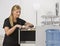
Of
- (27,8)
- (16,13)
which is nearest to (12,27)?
(16,13)

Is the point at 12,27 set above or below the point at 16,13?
below

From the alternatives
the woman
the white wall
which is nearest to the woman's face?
the woman

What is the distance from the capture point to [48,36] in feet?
6.73

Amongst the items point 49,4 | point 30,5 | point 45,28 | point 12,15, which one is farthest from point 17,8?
point 45,28

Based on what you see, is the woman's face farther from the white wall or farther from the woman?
the white wall

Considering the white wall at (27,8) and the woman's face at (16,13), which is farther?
the white wall at (27,8)

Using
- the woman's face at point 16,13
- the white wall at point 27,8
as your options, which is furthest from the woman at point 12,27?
the white wall at point 27,8

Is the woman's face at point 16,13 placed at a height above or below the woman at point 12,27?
above

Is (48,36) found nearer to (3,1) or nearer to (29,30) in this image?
(29,30)

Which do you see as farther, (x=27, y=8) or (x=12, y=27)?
(x=27, y=8)

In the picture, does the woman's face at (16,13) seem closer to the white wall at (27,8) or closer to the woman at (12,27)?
the woman at (12,27)

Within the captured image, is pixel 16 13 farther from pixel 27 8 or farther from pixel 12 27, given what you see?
pixel 27 8

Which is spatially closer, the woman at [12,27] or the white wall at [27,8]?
the woman at [12,27]

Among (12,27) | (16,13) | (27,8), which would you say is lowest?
(12,27)
